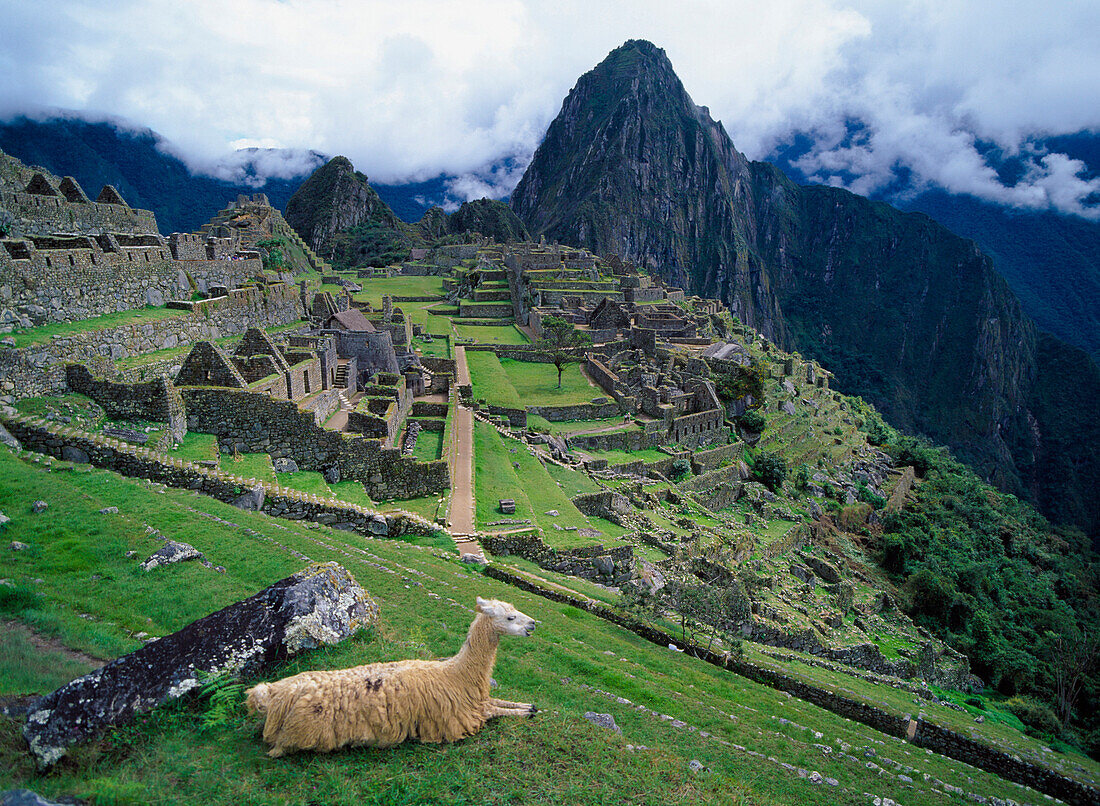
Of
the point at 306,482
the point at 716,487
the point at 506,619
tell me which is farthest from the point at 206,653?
the point at 716,487

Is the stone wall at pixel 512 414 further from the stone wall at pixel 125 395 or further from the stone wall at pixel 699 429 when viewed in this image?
the stone wall at pixel 125 395

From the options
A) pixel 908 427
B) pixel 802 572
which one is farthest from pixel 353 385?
pixel 908 427

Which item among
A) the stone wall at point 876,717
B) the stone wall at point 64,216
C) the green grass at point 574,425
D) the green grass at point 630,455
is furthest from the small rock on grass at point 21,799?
the green grass at point 574,425

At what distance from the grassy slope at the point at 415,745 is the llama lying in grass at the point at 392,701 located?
15cm

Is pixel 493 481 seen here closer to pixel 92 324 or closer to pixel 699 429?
pixel 92 324

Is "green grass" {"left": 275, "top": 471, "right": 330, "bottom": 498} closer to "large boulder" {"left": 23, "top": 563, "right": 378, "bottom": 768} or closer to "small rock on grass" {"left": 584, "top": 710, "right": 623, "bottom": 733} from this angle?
"large boulder" {"left": 23, "top": 563, "right": 378, "bottom": 768}

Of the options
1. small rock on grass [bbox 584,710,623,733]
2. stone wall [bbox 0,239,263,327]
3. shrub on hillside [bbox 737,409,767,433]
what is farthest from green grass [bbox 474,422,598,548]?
shrub on hillside [bbox 737,409,767,433]

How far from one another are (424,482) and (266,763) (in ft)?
39.9

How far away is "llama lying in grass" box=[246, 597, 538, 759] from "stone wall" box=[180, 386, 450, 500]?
1069cm

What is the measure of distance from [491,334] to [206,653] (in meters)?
50.1

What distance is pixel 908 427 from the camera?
159 m

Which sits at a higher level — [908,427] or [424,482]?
[908,427]

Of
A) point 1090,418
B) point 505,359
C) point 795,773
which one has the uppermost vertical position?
point 1090,418

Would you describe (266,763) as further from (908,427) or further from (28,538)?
(908,427)
